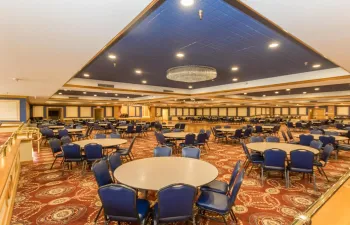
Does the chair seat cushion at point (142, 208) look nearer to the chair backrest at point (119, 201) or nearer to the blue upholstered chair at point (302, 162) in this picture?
the chair backrest at point (119, 201)

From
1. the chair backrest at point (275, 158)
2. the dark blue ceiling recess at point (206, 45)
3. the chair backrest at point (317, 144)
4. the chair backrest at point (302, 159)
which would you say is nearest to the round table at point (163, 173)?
the chair backrest at point (275, 158)

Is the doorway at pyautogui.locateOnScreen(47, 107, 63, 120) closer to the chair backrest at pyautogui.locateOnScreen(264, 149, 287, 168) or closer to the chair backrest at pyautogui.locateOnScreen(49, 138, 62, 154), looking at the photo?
the chair backrest at pyautogui.locateOnScreen(49, 138, 62, 154)

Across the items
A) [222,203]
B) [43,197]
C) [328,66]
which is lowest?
[43,197]

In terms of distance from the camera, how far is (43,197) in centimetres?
366

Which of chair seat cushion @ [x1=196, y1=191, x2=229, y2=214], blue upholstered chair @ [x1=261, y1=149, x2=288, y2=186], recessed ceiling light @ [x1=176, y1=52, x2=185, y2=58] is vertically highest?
recessed ceiling light @ [x1=176, y1=52, x2=185, y2=58]

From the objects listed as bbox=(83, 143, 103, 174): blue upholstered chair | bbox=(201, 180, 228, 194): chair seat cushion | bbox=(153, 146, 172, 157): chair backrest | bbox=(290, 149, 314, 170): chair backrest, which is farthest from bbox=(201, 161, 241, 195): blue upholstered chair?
bbox=(83, 143, 103, 174): blue upholstered chair

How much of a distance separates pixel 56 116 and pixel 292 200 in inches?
1037

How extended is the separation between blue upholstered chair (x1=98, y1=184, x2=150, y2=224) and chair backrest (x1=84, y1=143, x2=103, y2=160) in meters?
2.81

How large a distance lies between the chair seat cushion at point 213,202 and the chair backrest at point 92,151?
3.07 metres

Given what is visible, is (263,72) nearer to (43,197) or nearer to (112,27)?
(112,27)

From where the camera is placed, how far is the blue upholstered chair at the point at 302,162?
12.7ft

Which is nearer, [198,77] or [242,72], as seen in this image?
[198,77]

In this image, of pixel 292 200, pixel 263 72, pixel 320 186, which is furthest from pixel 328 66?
pixel 292 200

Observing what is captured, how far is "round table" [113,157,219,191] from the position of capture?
234 cm
